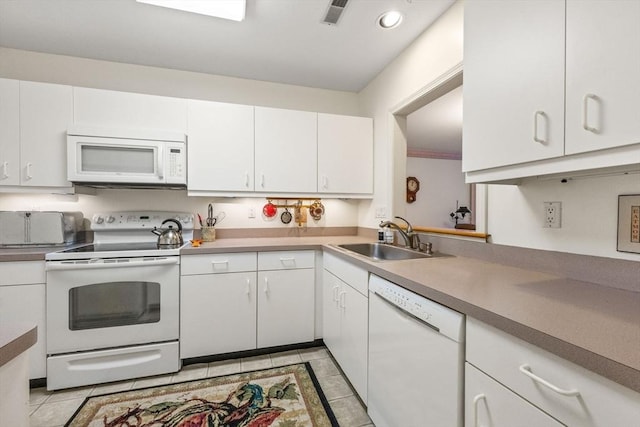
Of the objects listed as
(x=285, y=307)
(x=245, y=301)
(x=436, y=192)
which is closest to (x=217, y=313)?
(x=245, y=301)

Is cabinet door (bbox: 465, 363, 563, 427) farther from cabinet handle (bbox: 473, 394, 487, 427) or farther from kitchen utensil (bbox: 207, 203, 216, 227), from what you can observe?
kitchen utensil (bbox: 207, 203, 216, 227)

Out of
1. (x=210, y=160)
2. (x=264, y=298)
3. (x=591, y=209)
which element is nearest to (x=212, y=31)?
(x=210, y=160)

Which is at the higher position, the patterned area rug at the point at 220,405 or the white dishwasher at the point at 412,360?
the white dishwasher at the point at 412,360

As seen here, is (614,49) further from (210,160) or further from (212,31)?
(210,160)

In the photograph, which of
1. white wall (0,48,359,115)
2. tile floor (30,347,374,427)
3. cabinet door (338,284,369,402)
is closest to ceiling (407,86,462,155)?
white wall (0,48,359,115)

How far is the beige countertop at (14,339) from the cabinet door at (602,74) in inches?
59.9

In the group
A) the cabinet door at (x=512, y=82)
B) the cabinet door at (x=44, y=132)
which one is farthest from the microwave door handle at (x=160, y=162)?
the cabinet door at (x=512, y=82)

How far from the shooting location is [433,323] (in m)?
0.99

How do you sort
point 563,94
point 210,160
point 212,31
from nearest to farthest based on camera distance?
point 563,94 < point 212,31 < point 210,160

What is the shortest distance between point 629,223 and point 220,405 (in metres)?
2.06

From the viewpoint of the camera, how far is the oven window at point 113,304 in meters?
1.79

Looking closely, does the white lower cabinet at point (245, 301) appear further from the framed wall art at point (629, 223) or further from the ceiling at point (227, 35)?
the framed wall art at point (629, 223)

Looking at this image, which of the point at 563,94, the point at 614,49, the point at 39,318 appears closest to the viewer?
the point at 614,49

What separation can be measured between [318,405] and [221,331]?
0.87 m
